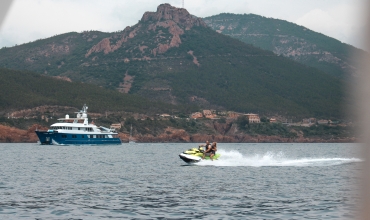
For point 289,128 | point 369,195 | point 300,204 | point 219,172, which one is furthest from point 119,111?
point 369,195

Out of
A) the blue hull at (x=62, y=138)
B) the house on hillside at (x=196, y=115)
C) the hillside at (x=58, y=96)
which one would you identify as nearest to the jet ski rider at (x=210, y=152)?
the blue hull at (x=62, y=138)

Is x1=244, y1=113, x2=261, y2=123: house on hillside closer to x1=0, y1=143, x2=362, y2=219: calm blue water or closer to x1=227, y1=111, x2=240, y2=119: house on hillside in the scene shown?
x1=227, y1=111, x2=240, y2=119: house on hillside

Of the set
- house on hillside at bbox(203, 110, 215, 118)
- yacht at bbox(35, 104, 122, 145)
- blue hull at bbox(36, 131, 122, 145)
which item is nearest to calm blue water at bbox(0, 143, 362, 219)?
yacht at bbox(35, 104, 122, 145)

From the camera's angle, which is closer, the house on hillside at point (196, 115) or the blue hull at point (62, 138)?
the blue hull at point (62, 138)

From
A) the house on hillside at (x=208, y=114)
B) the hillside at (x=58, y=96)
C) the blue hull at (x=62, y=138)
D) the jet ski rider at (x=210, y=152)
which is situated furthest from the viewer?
the house on hillside at (x=208, y=114)

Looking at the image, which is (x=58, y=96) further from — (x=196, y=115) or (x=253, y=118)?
(x=253, y=118)

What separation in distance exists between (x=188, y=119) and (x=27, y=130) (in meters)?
47.8

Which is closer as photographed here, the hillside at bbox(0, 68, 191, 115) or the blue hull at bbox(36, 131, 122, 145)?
the blue hull at bbox(36, 131, 122, 145)

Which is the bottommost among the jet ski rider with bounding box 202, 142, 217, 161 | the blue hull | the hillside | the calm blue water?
the calm blue water

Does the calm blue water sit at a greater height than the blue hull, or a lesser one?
lesser

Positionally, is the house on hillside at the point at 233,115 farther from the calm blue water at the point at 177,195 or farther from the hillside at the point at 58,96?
the calm blue water at the point at 177,195

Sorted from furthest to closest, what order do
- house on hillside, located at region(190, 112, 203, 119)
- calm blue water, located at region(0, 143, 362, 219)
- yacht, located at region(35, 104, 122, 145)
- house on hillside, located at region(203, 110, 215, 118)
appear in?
house on hillside, located at region(203, 110, 215, 118) → house on hillside, located at region(190, 112, 203, 119) → yacht, located at region(35, 104, 122, 145) → calm blue water, located at region(0, 143, 362, 219)

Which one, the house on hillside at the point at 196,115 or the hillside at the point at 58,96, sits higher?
the hillside at the point at 58,96

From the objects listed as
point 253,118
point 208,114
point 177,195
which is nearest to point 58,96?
point 208,114
